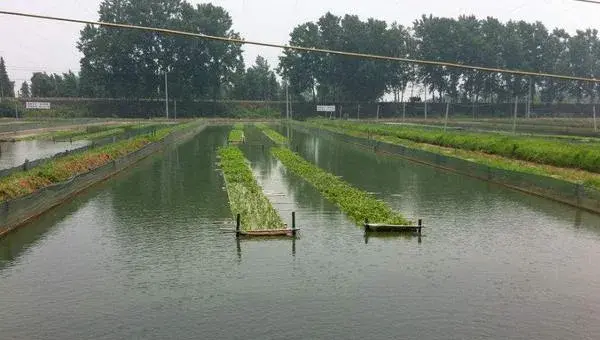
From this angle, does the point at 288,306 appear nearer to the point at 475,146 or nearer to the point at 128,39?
the point at 475,146

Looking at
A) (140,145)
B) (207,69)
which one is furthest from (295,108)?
(140,145)

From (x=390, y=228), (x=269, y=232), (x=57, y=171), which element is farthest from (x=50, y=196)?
(x=390, y=228)

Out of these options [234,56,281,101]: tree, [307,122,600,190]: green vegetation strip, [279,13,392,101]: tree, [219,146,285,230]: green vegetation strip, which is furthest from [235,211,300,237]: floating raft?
[234,56,281,101]: tree

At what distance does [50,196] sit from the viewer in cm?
2662

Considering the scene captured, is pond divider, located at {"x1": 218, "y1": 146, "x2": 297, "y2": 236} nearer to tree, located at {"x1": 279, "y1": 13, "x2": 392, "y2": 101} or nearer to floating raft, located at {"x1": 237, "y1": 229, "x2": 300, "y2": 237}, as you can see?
floating raft, located at {"x1": 237, "y1": 229, "x2": 300, "y2": 237}

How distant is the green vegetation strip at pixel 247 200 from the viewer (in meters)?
22.9

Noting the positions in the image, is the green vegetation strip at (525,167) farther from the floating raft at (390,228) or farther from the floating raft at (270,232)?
the floating raft at (270,232)

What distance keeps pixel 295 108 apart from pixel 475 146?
87636mm

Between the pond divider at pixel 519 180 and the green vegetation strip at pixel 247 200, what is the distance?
14822 mm

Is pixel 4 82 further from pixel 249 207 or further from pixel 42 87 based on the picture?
pixel 249 207

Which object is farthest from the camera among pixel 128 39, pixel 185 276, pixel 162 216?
pixel 128 39

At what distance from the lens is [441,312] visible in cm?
1420

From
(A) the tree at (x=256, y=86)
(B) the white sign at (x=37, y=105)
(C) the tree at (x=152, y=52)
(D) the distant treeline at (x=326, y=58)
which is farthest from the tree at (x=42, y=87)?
(A) the tree at (x=256, y=86)

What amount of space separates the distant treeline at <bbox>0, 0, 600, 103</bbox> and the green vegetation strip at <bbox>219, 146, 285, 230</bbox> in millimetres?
84825
